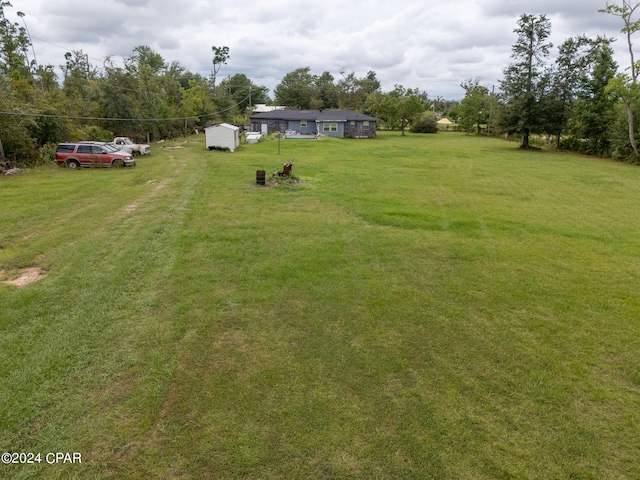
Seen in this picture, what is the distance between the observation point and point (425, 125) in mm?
53688

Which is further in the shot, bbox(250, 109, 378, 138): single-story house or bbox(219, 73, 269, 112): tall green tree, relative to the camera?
bbox(219, 73, 269, 112): tall green tree

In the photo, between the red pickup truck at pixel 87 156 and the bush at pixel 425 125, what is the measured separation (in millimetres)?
44001

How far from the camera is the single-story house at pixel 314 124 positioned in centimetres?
4166

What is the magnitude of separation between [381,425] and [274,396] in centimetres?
113

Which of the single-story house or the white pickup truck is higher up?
the single-story house

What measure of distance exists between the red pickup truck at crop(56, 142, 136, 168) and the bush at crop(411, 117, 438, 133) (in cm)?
4400

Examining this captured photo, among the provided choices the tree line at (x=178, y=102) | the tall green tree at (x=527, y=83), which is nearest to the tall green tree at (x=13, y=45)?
the tree line at (x=178, y=102)

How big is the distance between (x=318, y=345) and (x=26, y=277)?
17.5ft

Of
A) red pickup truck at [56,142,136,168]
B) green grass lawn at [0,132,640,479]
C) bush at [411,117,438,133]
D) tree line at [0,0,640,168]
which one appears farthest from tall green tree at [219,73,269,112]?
green grass lawn at [0,132,640,479]

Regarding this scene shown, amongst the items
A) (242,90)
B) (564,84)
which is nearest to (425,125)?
(564,84)

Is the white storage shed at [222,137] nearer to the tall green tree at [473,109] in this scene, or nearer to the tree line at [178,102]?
the tree line at [178,102]

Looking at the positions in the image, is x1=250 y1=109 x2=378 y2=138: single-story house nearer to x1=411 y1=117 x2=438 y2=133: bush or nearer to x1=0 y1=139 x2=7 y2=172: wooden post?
x1=411 y1=117 x2=438 y2=133: bush

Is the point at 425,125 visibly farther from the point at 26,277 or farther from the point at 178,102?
the point at 26,277

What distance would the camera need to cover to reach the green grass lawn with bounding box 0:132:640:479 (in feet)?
10.9
